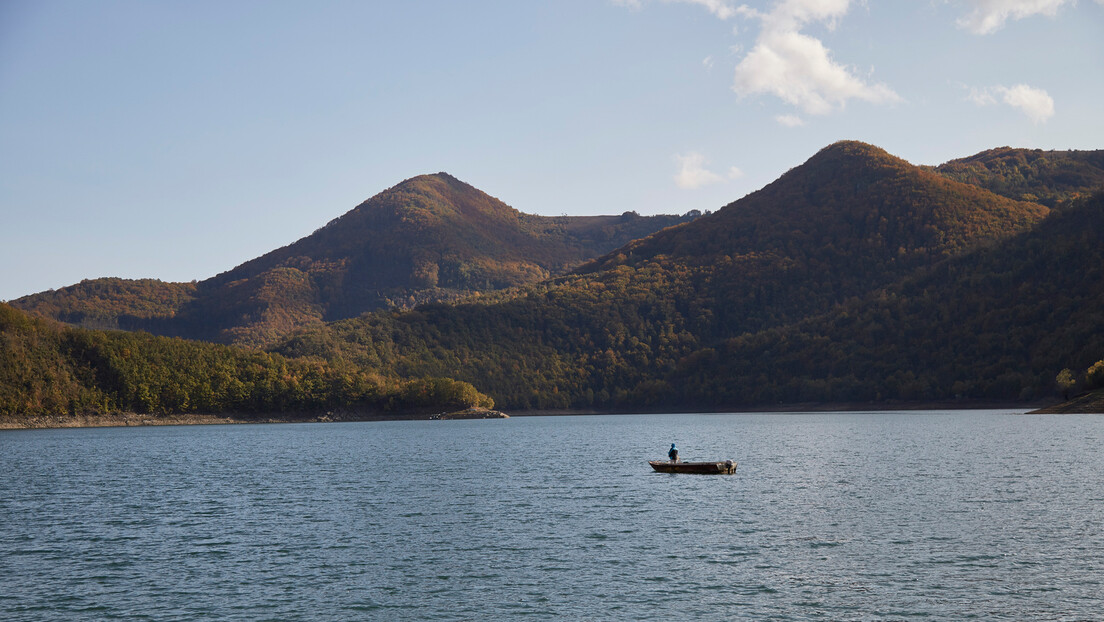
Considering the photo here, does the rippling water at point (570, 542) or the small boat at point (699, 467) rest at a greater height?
the small boat at point (699, 467)

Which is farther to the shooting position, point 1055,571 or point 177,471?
point 177,471

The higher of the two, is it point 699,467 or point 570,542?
point 699,467

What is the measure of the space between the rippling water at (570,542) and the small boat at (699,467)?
1429 millimetres

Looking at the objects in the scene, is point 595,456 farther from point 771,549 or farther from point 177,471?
point 771,549

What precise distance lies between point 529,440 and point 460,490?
94.4 m

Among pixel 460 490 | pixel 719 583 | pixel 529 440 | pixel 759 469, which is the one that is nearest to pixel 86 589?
pixel 719 583

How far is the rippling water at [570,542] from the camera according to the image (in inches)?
1499

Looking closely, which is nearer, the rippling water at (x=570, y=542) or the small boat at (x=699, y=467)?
the rippling water at (x=570, y=542)

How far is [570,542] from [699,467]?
3872 centimetres

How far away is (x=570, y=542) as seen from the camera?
173 ft

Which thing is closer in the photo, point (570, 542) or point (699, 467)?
point (570, 542)

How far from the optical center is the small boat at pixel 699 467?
286ft

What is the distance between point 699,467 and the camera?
88938 millimetres

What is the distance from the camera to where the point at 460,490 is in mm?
82250
